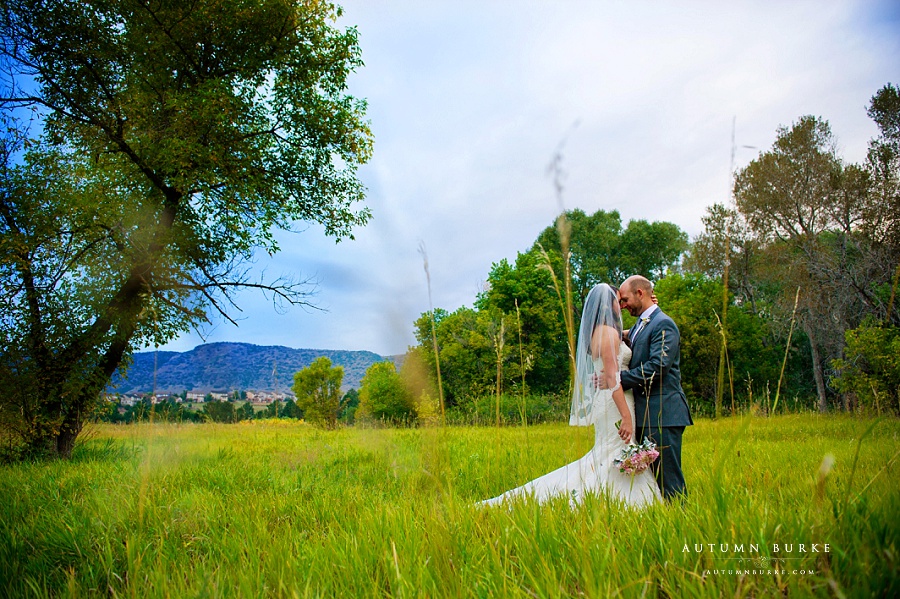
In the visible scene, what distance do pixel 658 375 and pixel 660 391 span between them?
0.14 m

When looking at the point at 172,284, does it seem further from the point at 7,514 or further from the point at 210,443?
the point at 7,514

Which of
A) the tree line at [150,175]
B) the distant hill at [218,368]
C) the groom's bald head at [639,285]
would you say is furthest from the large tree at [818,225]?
the distant hill at [218,368]

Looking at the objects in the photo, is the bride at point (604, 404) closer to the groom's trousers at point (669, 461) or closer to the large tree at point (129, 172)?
the groom's trousers at point (669, 461)

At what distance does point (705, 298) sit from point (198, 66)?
89.7 feet

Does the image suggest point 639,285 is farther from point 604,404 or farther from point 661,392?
point 604,404

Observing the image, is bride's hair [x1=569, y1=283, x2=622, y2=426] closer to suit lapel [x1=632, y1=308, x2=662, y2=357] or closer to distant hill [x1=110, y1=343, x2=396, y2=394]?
suit lapel [x1=632, y1=308, x2=662, y2=357]

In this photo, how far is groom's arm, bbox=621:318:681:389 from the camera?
389cm

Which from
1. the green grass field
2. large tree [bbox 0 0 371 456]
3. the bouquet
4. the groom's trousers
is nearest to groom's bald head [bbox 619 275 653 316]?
the groom's trousers

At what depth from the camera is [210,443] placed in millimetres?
8516

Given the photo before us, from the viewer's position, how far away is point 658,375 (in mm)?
4039

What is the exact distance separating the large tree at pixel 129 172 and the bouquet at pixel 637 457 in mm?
6566

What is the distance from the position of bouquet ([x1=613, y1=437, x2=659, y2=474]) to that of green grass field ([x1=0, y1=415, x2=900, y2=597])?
70cm

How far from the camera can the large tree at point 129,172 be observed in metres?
7.16

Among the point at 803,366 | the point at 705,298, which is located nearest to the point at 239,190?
the point at 705,298
